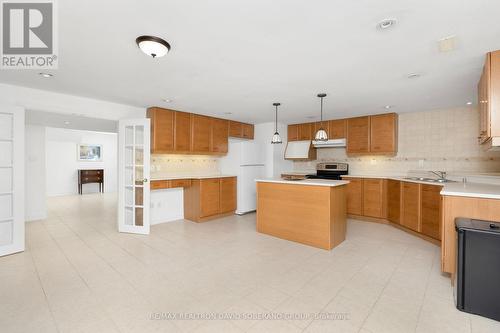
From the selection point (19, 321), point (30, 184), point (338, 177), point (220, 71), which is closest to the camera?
point (19, 321)

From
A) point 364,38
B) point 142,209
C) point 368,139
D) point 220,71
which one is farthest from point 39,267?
point 368,139

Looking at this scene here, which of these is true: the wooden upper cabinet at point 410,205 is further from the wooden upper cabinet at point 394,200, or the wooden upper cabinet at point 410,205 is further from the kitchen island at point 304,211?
the kitchen island at point 304,211

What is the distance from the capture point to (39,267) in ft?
9.15

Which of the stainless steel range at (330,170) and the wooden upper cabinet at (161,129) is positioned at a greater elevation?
the wooden upper cabinet at (161,129)

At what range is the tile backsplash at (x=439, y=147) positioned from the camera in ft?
14.1

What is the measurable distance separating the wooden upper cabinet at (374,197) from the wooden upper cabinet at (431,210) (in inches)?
39.7

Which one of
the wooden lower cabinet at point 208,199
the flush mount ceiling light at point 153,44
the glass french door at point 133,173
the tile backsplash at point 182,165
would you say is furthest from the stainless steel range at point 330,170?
the flush mount ceiling light at point 153,44

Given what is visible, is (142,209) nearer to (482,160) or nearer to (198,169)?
(198,169)

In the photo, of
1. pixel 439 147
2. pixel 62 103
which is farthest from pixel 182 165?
pixel 439 147

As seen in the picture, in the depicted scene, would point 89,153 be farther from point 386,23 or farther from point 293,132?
point 386,23

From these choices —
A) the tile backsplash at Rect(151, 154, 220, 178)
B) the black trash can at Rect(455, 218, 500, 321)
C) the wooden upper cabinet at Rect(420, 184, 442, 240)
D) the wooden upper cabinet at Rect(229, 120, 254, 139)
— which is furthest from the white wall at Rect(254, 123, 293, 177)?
the black trash can at Rect(455, 218, 500, 321)

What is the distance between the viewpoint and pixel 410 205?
406 cm

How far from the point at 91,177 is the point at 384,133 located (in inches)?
386

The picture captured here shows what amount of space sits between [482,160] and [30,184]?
8.94m
